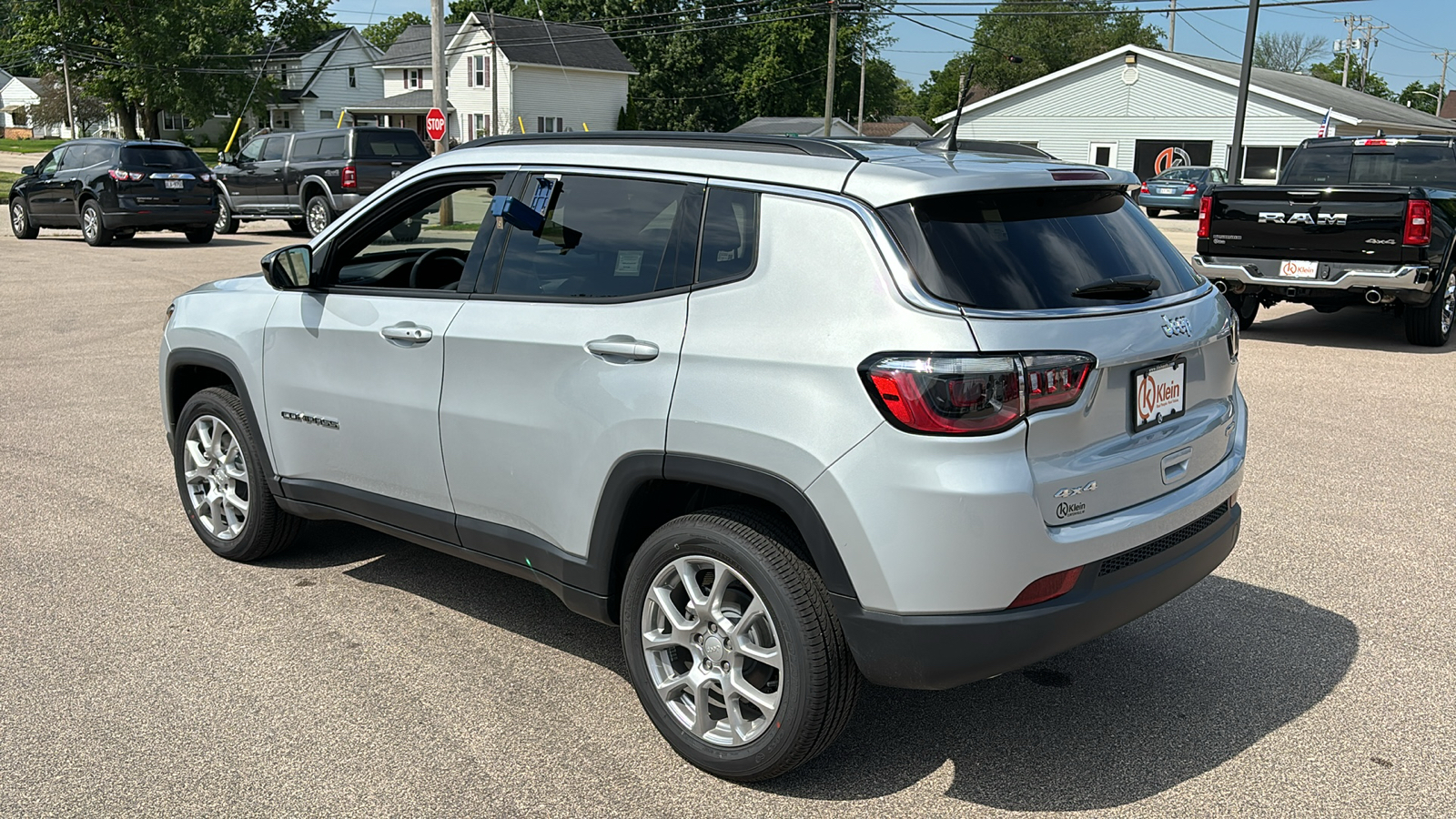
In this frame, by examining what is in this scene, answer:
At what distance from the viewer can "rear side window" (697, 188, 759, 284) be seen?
3.41 meters

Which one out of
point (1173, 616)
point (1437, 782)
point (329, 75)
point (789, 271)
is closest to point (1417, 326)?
point (1173, 616)

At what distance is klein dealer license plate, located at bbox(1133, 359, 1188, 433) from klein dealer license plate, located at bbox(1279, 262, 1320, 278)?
8355 mm

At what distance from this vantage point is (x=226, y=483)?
5.25 metres

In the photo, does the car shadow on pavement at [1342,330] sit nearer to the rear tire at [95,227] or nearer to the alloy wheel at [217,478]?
the alloy wheel at [217,478]

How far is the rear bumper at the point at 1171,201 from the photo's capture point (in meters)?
35.5

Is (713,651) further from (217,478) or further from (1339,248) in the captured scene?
(1339,248)

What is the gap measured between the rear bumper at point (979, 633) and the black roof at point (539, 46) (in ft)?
210

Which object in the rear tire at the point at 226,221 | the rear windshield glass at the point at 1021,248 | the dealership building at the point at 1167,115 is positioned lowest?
the rear tire at the point at 226,221

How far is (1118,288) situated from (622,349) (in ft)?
4.63

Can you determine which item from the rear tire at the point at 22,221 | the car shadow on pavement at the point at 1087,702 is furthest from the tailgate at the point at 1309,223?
the rear tire at the point at 22,221

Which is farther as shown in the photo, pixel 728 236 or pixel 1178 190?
pixel 1178 190

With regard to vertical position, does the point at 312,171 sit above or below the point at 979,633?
above

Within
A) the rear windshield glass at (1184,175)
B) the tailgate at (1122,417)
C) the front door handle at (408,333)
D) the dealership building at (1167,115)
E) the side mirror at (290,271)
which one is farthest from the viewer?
the dealership building at (1167,115)

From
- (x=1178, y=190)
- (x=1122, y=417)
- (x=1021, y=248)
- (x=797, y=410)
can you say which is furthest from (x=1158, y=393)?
(x=1178, y=190)
